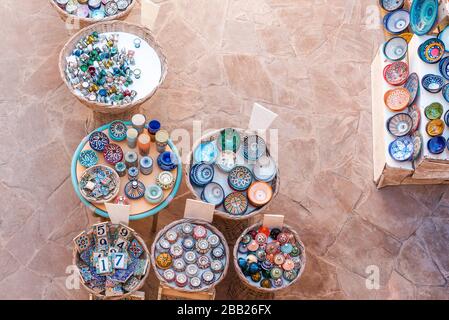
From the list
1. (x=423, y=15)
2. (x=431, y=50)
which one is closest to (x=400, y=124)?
(x=431, y=50)

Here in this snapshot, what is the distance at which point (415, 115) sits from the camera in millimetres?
5590

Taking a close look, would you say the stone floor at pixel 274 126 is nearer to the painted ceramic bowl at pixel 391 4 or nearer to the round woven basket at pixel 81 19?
the painted ceramic bowl at pixel 391 4

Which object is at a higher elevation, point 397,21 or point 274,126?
point 397,21

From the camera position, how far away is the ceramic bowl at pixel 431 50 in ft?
18.3

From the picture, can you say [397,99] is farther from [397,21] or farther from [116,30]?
[116,30]

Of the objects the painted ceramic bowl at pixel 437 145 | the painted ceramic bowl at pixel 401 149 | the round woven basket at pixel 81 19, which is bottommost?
the painted ceramic bowl at pixel 401 149

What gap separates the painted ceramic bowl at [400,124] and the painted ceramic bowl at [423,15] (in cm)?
85

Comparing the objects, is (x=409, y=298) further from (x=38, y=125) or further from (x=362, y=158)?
(x=38, y=125)

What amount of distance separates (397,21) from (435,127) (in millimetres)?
1452

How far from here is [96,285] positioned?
4.68m

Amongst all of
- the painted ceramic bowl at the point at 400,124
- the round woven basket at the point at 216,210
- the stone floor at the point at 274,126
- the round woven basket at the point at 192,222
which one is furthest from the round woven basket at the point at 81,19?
the painted ceramic bowl at the point at 400,124

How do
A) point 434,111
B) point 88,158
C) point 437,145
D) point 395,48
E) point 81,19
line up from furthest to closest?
point 395,48, point 81,19, point 434,111, point 437,145, point 88,158

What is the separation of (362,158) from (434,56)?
1.27 meters
